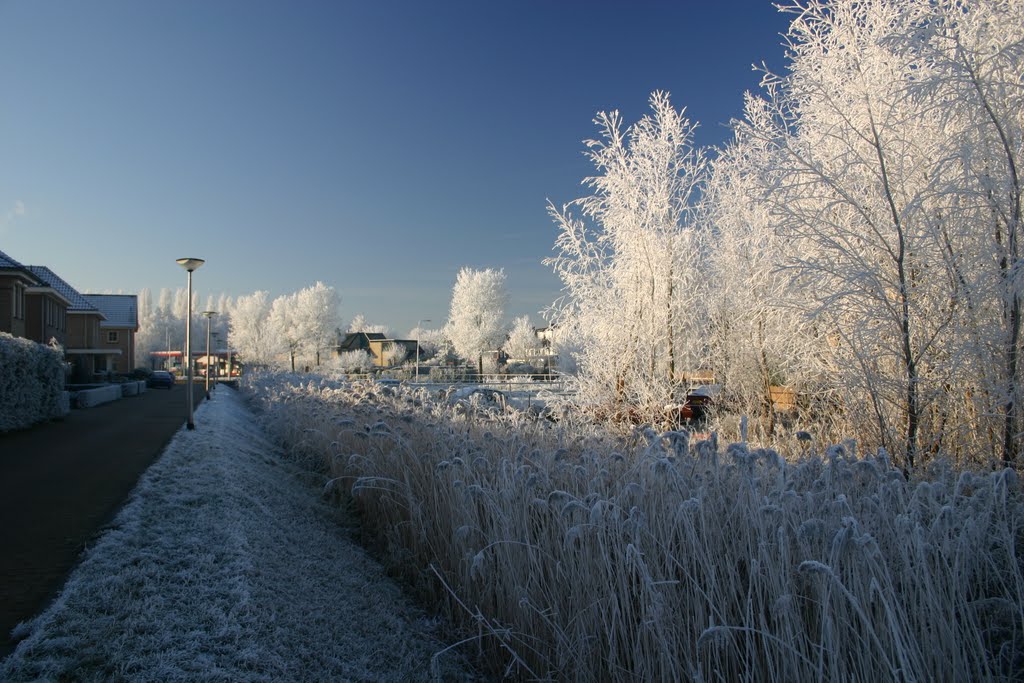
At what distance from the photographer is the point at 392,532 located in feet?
19.4

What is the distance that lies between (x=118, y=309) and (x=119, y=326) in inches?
72.2

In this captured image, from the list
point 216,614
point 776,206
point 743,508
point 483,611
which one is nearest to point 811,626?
point 743,508

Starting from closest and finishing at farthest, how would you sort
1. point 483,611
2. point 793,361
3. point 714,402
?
point 483,611
point 793,361
point 714,402

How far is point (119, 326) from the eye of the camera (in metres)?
46.4

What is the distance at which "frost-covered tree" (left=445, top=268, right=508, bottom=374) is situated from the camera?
51.6 m

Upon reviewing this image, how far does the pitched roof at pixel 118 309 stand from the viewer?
46.4 m

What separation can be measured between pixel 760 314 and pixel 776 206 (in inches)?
169

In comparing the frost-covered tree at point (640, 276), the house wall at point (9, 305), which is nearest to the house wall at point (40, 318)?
the house wall at point (9, 305)

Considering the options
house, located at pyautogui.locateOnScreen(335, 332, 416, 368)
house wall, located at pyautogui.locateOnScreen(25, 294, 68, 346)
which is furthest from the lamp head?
house, located at pyautogui.locateOnScreen(335, 332, 416, 368)

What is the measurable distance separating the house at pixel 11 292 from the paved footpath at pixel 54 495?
44.4 ft

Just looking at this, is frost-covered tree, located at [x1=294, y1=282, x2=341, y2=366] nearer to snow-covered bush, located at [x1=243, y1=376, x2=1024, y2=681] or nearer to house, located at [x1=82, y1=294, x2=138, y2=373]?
house, located at [x1=82, y1=294, x2=138, y2=373]

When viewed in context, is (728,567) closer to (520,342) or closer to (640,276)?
(640,276)

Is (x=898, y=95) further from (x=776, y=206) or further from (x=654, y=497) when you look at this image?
(x=654, y=497)

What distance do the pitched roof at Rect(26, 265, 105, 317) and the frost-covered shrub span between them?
20953mm
